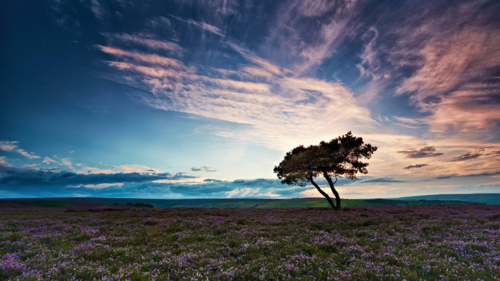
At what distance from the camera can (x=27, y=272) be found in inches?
295

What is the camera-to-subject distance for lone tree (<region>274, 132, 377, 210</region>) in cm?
3741

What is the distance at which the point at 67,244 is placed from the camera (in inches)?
465

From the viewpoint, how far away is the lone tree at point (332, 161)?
37406 mm

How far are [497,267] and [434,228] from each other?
995cm

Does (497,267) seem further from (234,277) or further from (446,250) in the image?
(234,277)

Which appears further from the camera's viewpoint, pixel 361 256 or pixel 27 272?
pixel 361 256

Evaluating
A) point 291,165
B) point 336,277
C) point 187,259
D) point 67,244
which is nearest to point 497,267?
point 336,277

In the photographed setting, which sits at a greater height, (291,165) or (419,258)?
(291,165)

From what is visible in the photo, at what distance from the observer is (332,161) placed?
125ft

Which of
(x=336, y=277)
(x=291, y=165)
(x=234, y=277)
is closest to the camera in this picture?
(x=336, y=277)

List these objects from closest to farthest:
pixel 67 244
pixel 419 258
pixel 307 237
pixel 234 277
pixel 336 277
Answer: pixel 336 277 → pixel 234 277 → pixel 419 258 → pixel 67 244 → pixel 307 237

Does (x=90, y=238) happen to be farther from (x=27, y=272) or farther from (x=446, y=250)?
(x=446, y=250)

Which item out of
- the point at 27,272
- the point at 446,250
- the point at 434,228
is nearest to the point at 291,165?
the point at 434,228

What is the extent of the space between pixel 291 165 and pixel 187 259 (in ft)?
107
